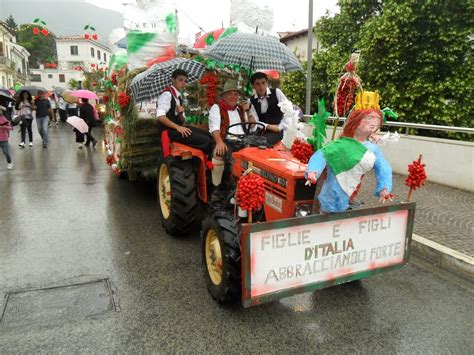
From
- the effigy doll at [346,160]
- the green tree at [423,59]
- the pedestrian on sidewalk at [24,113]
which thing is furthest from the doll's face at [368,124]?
the pedestrian on sidewalk at [24,113]

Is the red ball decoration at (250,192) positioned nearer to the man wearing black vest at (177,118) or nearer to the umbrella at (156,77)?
the man wearing black vest at (177,118)

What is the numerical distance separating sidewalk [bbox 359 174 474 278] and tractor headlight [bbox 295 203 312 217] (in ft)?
6.32

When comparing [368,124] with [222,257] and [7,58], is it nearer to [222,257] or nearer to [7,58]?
[222,257]

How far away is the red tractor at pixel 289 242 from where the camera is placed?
8.55ft

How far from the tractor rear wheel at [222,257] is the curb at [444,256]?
2.36 m

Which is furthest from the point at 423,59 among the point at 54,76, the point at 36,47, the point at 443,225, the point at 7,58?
the point at 36,47

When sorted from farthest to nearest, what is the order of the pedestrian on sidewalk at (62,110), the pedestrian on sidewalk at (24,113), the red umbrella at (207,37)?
the pedestrian on sidewalk at (62,110) → the pedestrian on sidewalk at (24,113) → the red umbrella at (207,37)

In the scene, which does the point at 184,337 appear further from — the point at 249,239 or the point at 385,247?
the point at 385,247

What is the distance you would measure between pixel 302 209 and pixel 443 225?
286 cm

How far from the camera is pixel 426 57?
10078 millimetres

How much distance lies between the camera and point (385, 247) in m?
3.06

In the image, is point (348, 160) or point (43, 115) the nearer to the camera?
point (348, 160)

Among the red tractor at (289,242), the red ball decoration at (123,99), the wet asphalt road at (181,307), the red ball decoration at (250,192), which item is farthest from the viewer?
the red ball decoration at (123,99)

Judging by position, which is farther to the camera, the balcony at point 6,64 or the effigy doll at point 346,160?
the balcony at point 6,64
